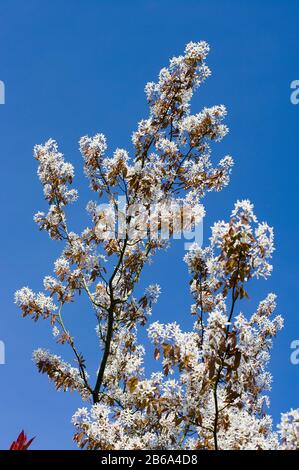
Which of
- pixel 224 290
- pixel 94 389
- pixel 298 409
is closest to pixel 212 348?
pixel 224 290

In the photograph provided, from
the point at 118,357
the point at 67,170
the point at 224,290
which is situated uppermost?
the point at 67,170

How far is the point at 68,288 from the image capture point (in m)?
9.52

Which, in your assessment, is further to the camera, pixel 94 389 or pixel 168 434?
pixel 94 389

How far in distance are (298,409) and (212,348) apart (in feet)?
2.85

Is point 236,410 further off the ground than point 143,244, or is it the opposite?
point 143,244

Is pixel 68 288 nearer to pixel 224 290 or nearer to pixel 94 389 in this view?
pixel 94 389

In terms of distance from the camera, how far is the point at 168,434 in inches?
243
